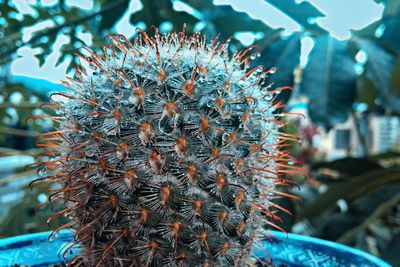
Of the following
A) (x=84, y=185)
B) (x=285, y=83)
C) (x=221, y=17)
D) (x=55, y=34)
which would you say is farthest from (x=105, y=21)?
(x=84, y=185)

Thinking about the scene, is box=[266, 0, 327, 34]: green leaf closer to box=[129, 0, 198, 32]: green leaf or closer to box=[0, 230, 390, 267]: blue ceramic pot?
box=[129, 0, 198, 32]: green leaf

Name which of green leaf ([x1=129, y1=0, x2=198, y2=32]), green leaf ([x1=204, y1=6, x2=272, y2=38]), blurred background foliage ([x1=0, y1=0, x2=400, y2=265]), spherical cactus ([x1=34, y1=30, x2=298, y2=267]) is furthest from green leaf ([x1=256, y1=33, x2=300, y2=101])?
spherical cactus ([x1=34, y1=30, x2=298, y2=267])

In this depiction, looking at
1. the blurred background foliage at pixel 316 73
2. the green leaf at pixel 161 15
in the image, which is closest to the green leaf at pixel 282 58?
the blurred background foliage at pixel 316 73

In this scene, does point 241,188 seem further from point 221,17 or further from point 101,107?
point 221,17

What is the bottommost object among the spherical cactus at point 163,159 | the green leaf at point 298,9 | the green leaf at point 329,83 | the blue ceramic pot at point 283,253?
the blue ceramic pot at point 283,253

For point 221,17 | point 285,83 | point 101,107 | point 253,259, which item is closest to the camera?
point 101,107

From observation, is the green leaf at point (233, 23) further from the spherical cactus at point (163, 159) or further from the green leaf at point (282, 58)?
the spherical cactus at point (163, 159)

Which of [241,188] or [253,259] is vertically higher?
[241,188]
